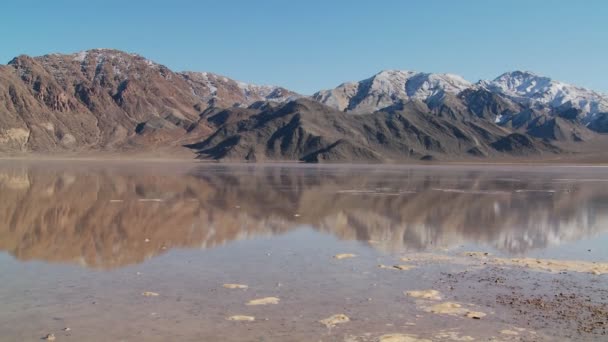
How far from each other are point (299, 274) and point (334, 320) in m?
4.76

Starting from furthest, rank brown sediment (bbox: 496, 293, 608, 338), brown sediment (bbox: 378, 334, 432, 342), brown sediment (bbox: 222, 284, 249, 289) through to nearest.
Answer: brown sediment (bbox: 222, 284, 249, 289) < brown sediment (bbox: 496, 293, 608, 338) < brown sediment (bbox: 378, 334, 432, 342)

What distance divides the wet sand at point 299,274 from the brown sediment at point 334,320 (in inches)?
1.7

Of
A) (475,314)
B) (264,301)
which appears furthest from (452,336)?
(264,301)

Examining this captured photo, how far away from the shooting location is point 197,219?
29797 millimetres

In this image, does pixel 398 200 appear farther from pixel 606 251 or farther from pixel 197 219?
pixel 606 251

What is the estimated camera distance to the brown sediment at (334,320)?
1192cm

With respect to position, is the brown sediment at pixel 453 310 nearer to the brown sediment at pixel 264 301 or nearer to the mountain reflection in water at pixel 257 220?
the brown sediment at pixel 264 301

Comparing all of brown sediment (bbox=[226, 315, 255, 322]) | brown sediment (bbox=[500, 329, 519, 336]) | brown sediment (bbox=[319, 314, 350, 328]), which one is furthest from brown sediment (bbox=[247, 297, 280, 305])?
brown sediment (bbox=[500, 329, 519, 336])

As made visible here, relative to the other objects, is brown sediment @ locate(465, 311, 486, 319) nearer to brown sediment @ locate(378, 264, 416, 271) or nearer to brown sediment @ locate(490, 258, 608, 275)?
brown sediment @ locate(378, 264, 416, 271)

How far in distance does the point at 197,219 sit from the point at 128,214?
406 centimetres

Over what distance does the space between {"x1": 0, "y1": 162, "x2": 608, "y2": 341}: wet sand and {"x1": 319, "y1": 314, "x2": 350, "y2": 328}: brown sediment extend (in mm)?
44

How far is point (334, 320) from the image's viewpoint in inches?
479

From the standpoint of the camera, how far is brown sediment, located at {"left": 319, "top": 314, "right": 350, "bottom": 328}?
39.1 feet

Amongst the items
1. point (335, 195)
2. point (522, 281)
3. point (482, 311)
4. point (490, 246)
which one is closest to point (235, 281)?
point (482, 311)
